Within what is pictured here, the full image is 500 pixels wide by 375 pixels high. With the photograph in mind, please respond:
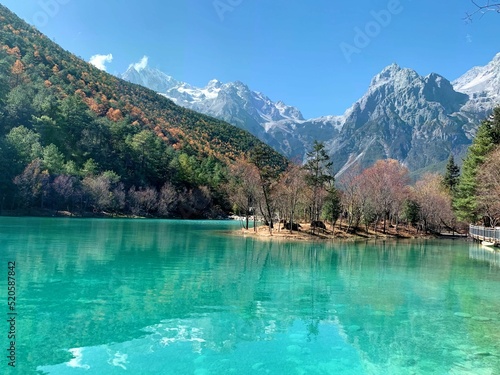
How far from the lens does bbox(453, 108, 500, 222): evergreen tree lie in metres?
55.2

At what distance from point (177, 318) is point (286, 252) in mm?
24806

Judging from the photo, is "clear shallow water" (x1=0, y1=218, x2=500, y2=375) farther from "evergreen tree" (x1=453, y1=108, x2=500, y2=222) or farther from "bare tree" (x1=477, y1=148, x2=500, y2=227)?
"evergreen tree" (x1=453, y1=108, x2=500, y2=222)

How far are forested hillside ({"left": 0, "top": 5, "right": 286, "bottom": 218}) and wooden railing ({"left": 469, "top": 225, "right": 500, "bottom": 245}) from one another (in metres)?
30.7

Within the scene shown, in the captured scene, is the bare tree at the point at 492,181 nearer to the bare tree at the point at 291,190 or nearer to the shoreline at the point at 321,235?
the shoreline at the point at 321,235

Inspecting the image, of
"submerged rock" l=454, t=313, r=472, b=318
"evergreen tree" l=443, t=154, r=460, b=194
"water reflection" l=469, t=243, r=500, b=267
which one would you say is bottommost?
"submerged rock" l=454, t=313, r=472, b=318

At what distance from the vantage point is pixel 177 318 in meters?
13.9

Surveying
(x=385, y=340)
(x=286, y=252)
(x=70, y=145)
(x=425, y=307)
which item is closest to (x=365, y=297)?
(x=425, y=307)

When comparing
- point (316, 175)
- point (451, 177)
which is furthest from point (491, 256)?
point (451, 177)

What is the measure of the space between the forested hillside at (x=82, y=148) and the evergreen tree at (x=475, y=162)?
29.4 m

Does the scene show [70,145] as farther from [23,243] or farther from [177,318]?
[177,318]

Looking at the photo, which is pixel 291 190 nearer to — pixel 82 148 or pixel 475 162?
pixel 475 162

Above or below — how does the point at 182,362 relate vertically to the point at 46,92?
below

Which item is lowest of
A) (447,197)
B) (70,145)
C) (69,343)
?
(69,343)

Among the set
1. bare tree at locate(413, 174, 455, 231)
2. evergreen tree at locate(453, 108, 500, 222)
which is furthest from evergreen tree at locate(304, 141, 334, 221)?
bare tree at locate(413, 174, 455, 231)
